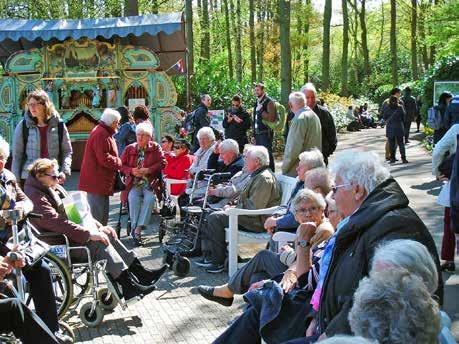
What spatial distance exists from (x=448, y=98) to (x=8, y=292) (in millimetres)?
10295

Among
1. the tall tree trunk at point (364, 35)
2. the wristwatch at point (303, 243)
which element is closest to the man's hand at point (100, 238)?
the wristwatch at point (303, 243)

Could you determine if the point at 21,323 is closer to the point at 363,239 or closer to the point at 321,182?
the point at 363,239

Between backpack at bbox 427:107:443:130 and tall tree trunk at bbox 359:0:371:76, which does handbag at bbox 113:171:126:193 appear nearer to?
backpack at bbox 427:107:443:130

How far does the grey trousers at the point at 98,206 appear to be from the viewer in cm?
Answer: 848

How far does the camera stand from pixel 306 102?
9.36 meters

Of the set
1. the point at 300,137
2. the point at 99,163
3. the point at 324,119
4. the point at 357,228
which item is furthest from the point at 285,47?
the point at 357,228

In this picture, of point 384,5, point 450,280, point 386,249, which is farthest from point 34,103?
point 384,5

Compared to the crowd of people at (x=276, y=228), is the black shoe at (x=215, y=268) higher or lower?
lower

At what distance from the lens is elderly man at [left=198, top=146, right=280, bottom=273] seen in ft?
24.2

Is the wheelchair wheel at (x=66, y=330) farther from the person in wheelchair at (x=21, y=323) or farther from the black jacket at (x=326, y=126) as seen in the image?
the black jacket at (x=326, y=126)

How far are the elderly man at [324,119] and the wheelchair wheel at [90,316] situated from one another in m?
4.81

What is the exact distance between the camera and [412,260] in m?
3.00

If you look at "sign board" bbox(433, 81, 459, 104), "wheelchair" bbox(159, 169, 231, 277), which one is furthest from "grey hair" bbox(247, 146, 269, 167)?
"sign board" bbox(433, 81, 459, 104)

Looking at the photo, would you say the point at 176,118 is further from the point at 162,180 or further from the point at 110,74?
the point at 162,180
